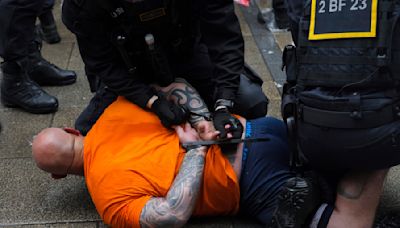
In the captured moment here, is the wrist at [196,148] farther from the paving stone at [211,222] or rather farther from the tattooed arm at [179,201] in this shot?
the paving stone at [211,222]

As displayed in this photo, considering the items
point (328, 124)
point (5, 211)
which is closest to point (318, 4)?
point (328, 124)

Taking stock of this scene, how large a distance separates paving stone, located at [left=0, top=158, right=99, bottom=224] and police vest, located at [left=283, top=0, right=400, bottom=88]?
1324 mm

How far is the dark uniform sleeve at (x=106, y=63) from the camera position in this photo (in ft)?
9.15

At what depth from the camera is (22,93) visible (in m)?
3.85

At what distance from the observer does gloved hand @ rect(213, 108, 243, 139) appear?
106 inches

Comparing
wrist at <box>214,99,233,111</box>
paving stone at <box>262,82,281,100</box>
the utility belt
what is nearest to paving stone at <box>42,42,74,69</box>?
paving stone at <box>262,82,281,100</box>

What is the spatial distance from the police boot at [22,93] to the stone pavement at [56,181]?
53mm

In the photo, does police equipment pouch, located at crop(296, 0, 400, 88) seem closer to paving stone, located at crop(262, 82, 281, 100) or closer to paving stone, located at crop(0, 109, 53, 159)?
paving stone, located at crop(262, 82, 281, 100)

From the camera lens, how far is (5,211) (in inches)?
113

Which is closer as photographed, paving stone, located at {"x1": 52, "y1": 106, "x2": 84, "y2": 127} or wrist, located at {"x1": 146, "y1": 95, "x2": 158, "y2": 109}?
wrist, located at {"x1": 146, "y1": 95, "x2": 158, "y2": 109}

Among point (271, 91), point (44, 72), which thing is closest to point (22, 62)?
point (44, 72)

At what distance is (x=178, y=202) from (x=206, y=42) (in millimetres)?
859

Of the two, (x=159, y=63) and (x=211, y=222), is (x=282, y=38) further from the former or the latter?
(x=211, y=222)

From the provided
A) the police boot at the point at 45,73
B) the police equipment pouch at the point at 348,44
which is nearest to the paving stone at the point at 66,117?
the police boot at the point at 45,73
